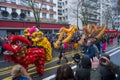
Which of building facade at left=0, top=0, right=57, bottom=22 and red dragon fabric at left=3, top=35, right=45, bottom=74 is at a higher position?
building facade at left=0, top=0, right=57, bottom=22

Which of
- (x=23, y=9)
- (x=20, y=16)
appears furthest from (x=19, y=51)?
(x=23, y=9)

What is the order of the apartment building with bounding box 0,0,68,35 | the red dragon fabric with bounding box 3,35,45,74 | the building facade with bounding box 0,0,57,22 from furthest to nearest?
the building facade with bounding box 0,0,57,22 → the apartment building with bounding box 0,0,68,35 → the red dragon fabric with bounding box 3,35,45,74

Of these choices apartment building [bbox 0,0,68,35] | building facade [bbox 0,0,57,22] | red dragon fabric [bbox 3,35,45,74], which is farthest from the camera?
building facade [bbox 0,0,57,22]

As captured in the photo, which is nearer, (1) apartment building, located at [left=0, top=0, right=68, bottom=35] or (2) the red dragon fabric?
(2) the red dragon fabric

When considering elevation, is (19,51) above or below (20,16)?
below

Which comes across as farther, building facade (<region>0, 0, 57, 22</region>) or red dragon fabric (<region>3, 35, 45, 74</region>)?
building facade (<region>0, 0, 57, 22</region>)

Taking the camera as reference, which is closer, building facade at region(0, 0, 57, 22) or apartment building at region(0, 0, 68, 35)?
apartment building at region(0, 0, 68, 35)

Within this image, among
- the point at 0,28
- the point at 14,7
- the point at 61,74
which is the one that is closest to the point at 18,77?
the point at 61,74

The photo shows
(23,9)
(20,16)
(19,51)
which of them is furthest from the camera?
(23,9)

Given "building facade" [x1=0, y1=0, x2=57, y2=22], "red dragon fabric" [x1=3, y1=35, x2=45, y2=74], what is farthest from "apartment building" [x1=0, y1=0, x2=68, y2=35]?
"red dragon fabric" [x1=3, y1=35, x2=45, y2=74]

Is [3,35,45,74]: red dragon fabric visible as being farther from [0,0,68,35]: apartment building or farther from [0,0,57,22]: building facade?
[0,0,57,22]: building facade

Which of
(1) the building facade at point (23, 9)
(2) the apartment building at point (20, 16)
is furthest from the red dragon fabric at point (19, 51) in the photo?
(1) the building facade at point (23, 9)

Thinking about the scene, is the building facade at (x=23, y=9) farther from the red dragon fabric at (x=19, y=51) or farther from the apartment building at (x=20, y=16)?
the red dragon fabric at (x=19, y=51)

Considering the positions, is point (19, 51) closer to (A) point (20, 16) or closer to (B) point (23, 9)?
(A) point (20, 16)
